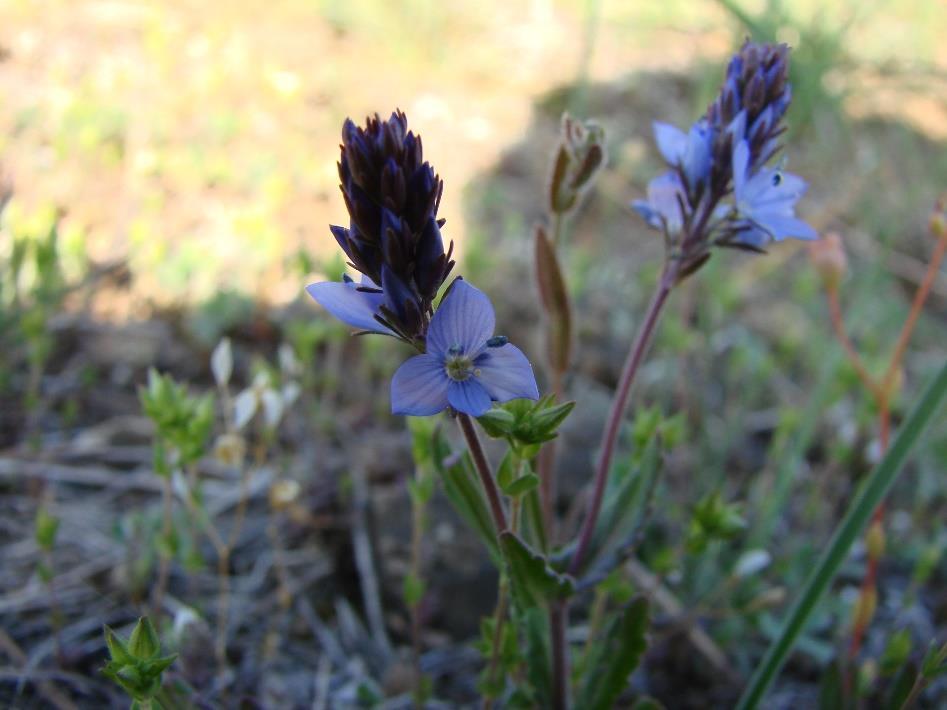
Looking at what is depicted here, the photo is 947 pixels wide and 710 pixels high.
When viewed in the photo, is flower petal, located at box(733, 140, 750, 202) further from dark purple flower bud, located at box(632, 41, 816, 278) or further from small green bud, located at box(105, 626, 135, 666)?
small green bud, located at box(105, 626, 135, 666)

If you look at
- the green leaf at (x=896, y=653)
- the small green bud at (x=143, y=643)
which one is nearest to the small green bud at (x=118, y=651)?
the small green bud at (x=143, y=643)

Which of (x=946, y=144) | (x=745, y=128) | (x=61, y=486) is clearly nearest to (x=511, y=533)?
(x=745, y=128)

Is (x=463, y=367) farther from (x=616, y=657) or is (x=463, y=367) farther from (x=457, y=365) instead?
(x=616, y=657)

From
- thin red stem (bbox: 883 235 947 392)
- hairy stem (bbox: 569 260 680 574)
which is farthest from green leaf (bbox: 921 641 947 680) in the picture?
thin red stem (bbox: 883 235 947 392)

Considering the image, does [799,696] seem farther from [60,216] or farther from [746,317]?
[60,216]

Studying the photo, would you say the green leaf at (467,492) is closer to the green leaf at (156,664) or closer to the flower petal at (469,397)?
the flower petal at (469,397)

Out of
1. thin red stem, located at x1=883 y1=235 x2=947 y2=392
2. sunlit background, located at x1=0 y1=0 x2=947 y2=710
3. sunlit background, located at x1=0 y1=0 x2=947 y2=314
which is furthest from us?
sunlit background, located at x1=0 y1=0 x2=947 y2=314
